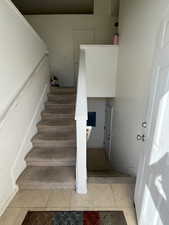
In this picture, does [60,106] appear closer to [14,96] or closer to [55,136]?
[55,136]

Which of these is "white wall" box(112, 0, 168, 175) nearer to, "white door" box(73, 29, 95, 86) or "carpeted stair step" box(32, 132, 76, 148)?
"carpeted stair step" box(32, 132, 76, 148)

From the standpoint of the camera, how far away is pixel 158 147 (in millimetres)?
1215

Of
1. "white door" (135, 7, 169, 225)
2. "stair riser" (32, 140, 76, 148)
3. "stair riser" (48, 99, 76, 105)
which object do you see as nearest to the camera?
"white door" (135, 7, 169, 225)

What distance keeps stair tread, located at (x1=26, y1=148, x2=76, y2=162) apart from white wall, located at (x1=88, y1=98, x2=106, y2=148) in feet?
8.93

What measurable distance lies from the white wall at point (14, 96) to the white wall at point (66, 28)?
198 centimetres

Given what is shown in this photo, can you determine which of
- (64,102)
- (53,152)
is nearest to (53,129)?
(53,152)

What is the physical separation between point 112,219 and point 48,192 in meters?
0.84

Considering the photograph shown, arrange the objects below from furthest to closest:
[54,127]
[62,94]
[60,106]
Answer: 1. [62,94]
2. [60,106]
3. [54,127]

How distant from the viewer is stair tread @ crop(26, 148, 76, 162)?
91.5 inches

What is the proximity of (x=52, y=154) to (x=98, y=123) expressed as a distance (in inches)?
117

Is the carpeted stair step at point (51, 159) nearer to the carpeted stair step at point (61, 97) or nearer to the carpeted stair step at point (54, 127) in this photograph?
the carpeted stair step at point (54, 127)

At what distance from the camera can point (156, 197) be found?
1190 mm

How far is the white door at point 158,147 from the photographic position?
3.59ft

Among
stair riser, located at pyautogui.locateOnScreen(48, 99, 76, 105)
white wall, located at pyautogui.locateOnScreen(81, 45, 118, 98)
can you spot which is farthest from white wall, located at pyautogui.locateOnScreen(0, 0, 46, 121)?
white wall, located at pyautogui.locateOnScreen(81, 45, 118, 98)
